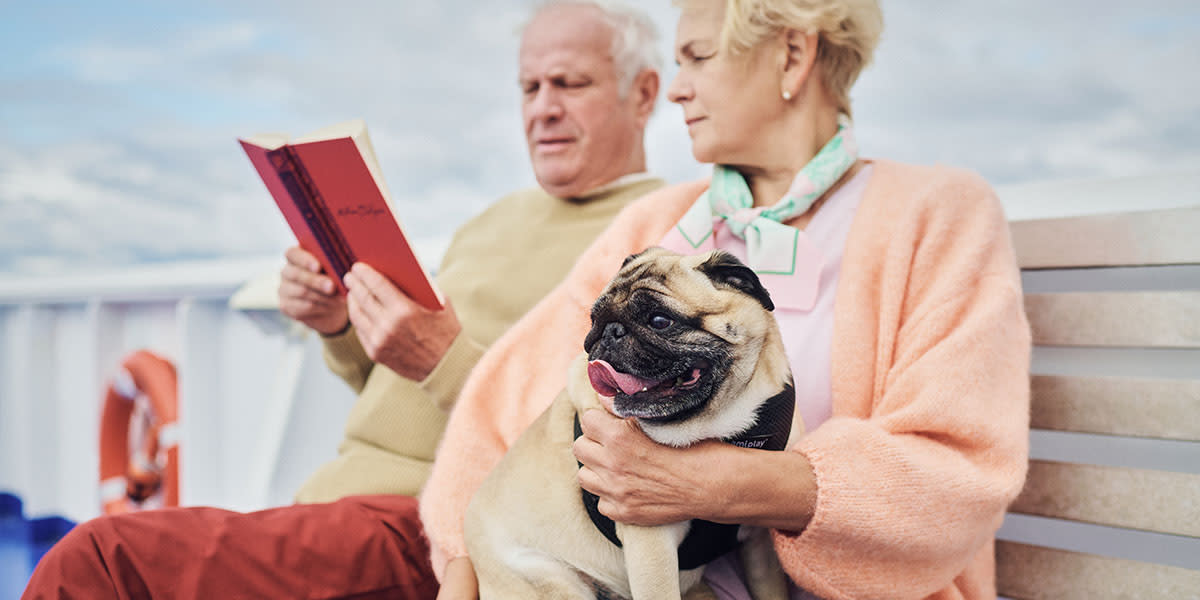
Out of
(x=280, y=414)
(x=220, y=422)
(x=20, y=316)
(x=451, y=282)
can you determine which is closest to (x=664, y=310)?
(x=451, y=282)

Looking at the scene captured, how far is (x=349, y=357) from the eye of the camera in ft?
5.08

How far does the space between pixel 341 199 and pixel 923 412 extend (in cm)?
77

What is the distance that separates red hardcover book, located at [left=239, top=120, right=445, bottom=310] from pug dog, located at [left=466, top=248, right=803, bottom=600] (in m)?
0.38

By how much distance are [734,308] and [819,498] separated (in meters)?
0.22

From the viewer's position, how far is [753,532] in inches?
32.1

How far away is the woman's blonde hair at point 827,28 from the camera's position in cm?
98

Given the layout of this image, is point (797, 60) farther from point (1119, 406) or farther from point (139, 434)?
point (139, 434)

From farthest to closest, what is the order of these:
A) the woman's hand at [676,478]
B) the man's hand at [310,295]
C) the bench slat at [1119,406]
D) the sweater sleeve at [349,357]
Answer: the sweater sleeve at [349,357], the man's hand at [310,295], the bench slat at [1119,406], the woman's hand at [676,478]

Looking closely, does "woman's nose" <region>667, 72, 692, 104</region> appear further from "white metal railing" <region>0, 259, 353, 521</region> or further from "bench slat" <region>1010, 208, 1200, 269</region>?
"white metal railing" <region>0, 259, 353, 521</region>

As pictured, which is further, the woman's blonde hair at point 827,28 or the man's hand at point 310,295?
the man's hand at point 310,295

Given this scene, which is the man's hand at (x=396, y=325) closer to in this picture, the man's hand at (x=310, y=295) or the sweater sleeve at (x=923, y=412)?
the man's hand at (x=310, y=295)

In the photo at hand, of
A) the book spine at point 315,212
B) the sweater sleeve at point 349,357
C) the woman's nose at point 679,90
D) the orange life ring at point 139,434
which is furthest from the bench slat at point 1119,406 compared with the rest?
the orange life ring at point 139,434

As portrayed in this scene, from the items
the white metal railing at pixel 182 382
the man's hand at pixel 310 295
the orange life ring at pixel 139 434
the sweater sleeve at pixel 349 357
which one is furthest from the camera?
the orange life ring at pixel 139 434

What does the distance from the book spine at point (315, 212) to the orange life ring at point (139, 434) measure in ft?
4.90
